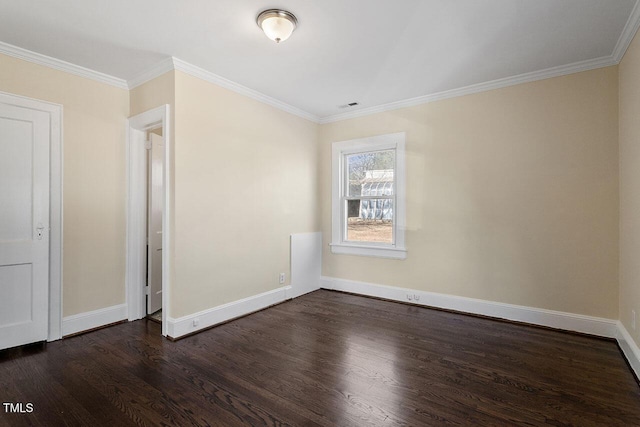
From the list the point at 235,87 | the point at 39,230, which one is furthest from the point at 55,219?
the point at 235,87

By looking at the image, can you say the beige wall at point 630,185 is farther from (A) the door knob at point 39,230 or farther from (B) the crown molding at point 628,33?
(A) the door knob at point 39,230

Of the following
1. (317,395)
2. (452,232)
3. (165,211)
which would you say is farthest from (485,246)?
(165,211)

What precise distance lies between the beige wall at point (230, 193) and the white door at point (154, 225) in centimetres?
73

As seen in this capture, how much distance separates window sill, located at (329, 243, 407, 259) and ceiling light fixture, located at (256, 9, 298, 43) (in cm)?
293

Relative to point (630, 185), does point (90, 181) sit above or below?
above

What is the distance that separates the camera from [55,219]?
300 centimetres

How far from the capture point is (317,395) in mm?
2125

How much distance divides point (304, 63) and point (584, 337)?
3827mm

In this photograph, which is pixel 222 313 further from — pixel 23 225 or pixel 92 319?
pixel 23 225

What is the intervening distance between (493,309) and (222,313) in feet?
10.0

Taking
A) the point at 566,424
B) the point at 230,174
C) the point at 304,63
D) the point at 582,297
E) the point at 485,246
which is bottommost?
the point at 566,424

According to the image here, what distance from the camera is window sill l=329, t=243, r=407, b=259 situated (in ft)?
13.9

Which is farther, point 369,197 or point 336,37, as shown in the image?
point 369,197

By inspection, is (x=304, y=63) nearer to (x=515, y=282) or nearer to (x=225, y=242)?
(x=225, y=242)
